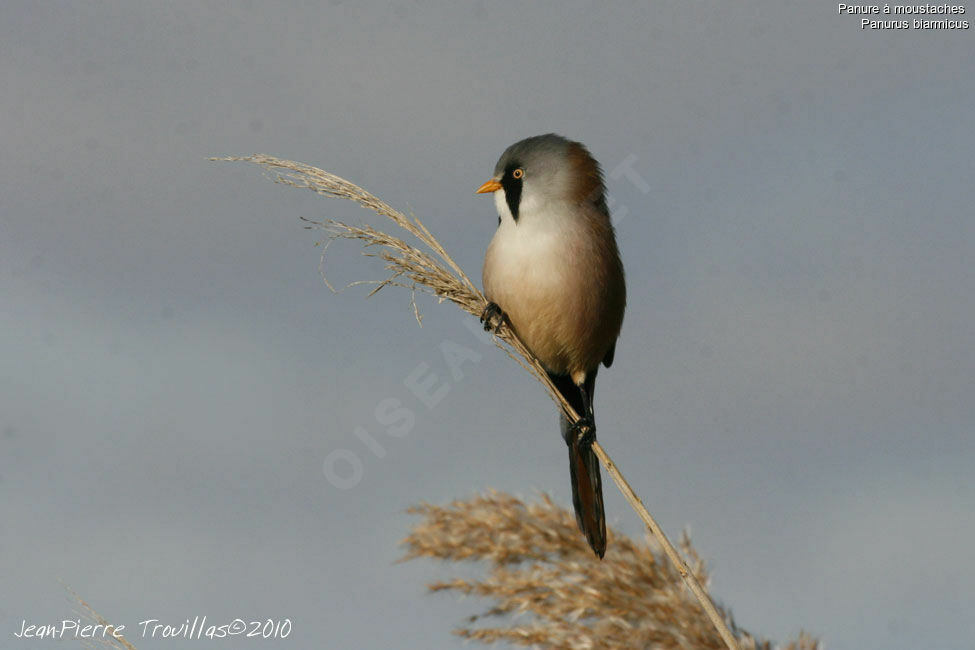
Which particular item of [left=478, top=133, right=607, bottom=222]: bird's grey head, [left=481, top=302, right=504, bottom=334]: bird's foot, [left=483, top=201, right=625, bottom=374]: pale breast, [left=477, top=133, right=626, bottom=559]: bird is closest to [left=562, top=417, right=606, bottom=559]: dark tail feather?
[left=477, top=133, right=626, bottom=559]: bird

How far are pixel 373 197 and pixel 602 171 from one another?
963 mm

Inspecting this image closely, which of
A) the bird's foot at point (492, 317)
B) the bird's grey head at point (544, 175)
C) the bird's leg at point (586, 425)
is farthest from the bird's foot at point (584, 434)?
the bird's grey head at point (544, 175)

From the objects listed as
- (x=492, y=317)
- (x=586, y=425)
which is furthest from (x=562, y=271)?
(x=586, y=425)

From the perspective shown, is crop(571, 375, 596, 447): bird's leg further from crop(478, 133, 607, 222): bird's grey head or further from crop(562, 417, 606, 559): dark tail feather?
crop(478, 133, 607, 222): bird's grey head

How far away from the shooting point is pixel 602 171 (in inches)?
131

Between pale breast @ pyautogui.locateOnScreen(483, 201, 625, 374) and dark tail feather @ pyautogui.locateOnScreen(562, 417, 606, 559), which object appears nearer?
pale breast @ pyautogui.locateOnScreen(483, 201, 625, 374)

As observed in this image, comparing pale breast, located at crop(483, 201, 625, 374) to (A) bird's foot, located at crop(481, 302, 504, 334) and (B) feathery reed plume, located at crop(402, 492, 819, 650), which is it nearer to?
(A) bird's foot, located at crop(481, 302, 504, 334)

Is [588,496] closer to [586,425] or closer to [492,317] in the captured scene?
[586,425]

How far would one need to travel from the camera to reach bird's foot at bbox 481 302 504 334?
2.97 metres

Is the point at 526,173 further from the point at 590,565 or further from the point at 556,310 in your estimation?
the point at 590,565

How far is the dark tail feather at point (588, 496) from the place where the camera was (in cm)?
315

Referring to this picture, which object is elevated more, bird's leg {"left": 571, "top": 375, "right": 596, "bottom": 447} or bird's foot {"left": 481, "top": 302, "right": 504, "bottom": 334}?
bird's foot {"left": 481, "top": 302, "right": 504, "bottom": 334}

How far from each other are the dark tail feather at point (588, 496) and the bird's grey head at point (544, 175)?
84 centimetres

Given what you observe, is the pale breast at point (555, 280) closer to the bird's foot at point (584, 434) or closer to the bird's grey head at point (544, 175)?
the bird's grey head at point (544, 175)
